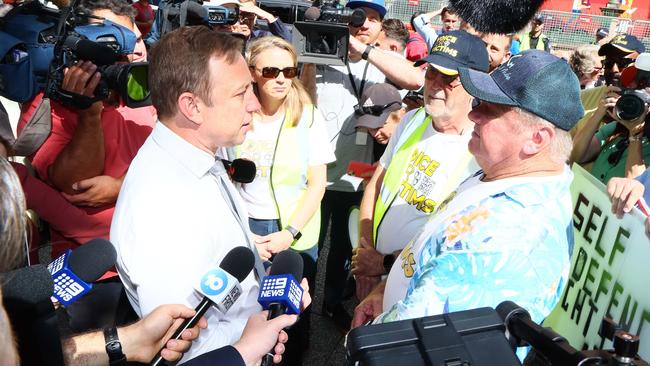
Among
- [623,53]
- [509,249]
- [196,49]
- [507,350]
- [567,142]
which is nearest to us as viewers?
[507,350]

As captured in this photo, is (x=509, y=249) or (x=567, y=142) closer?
(x=509, y=249)

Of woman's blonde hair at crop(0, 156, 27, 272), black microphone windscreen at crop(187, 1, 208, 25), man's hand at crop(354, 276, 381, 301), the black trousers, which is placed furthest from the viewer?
the black trousers

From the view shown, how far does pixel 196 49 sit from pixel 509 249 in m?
1.21

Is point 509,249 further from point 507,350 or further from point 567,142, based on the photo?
point 507,350

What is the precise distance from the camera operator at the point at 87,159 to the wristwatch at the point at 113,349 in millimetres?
585

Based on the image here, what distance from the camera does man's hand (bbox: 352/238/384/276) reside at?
8.73ft

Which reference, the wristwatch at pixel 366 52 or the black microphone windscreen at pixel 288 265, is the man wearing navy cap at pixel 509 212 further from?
the wristwatch at pixel 366 52

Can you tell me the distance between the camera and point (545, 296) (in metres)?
1.57

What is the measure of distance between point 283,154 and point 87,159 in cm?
107

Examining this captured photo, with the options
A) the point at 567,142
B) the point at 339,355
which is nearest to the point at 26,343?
the point at 567,142

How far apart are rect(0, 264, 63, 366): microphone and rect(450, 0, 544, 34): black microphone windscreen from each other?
2.56m

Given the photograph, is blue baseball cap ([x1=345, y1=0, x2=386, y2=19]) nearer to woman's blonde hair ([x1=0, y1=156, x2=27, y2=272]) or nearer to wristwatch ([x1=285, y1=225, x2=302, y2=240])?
wristwatch ([x1=285, y1=225, x2=302, y2=240])

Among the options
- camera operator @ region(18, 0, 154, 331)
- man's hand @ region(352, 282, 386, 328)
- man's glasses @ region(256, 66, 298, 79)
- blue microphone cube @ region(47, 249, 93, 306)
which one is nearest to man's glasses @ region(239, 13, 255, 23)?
man's glasses @ region(256, 66, 298, 79)

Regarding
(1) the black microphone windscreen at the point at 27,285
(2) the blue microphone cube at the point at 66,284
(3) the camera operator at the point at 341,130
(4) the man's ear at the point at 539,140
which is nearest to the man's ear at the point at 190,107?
(2) the blue microphone cube at the point at 66,284
